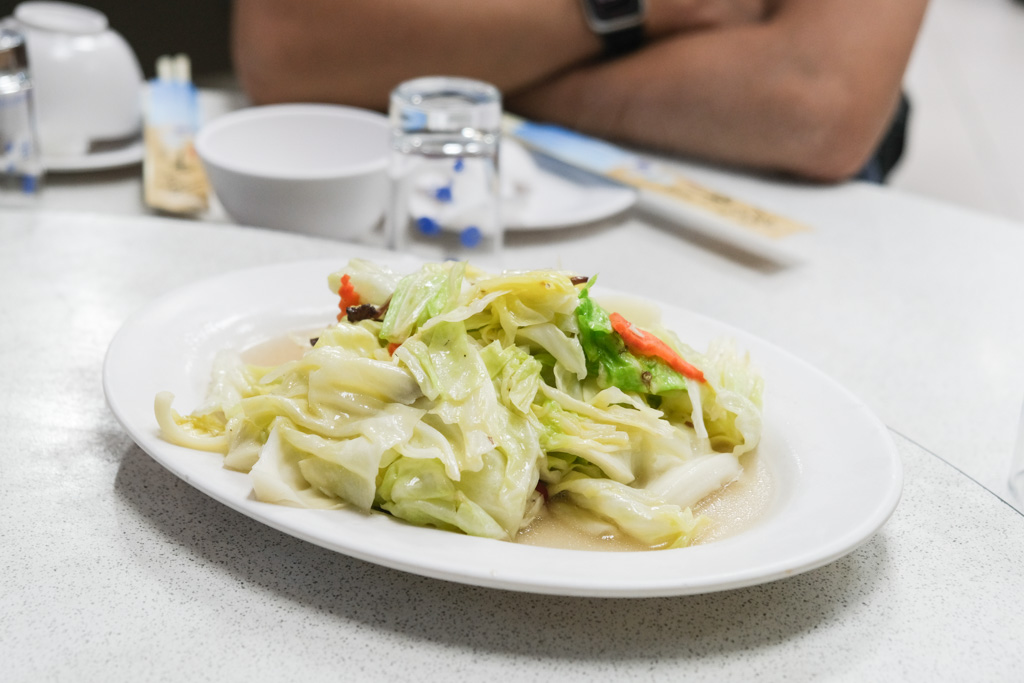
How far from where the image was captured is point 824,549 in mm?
583

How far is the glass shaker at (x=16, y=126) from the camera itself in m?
1.27

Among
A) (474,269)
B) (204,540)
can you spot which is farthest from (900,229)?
(204,540)

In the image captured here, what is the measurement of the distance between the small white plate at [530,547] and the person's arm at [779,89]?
0.86 metres

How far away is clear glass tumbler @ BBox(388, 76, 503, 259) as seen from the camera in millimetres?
1270

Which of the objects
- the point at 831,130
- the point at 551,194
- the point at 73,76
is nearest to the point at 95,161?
the point at 73,76

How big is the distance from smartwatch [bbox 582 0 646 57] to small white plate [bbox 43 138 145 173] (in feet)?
2.83

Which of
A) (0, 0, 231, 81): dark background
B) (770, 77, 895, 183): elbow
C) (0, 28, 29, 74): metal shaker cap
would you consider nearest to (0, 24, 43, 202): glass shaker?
(0, 28, 29, 74): metal shaker cap

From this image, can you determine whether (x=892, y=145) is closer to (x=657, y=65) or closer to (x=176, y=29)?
(x=657, y=65)

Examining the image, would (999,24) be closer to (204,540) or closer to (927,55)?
(927,55)

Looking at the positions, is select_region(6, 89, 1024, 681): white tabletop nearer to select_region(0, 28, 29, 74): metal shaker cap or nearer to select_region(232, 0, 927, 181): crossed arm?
select_region(0, 28, 29, 74): metal shaker cap

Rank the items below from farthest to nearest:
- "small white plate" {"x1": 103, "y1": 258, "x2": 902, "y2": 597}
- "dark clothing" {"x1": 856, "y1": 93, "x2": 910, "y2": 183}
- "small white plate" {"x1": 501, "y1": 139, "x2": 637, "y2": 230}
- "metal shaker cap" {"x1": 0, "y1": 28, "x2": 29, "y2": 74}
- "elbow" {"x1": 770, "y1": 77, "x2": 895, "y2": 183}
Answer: "dark clothing" {"x1": 856, "y1": 93, "x2": 910, "y2": 183} < "elbow" {"x1": 770, "y1": 77, "x2": 895, "y2": 183} < "small white plate" {"x1": 501, "y1": 139, "x2": 637, "y2": 230} < "metal shaker cap" {"x1": 0, "y1": 28, "x2": 29, "y2": 74} < "small white plate" {"x1": 103, "y1": 258, "x2": 902, "y2": 597}

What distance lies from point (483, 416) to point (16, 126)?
984 mm

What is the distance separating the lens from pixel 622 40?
1.85 m

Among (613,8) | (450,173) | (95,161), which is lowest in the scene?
(95,161)
